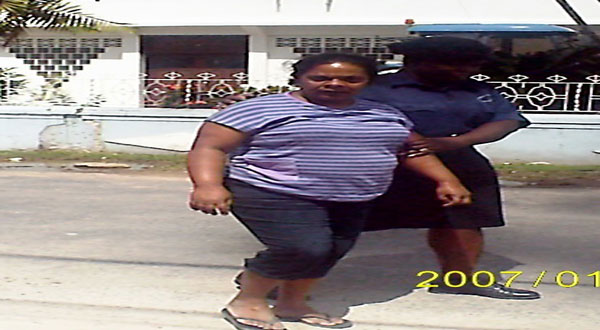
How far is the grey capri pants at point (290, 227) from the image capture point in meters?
2.92

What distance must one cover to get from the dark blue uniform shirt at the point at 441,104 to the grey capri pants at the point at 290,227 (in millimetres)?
435

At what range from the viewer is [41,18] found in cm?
1027

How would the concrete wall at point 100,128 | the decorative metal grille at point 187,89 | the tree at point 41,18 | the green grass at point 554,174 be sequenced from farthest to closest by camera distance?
the tree at point 41,18 < the concrete wall at point 100,128 < the decorative metal grille at point 187,89 < the green grass at point 554,174

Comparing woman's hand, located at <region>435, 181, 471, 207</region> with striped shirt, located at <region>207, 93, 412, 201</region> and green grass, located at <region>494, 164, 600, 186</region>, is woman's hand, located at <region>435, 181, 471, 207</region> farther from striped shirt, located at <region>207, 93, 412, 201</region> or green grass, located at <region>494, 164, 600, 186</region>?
green grass, located at <region>494, 164, 600, 186</region>

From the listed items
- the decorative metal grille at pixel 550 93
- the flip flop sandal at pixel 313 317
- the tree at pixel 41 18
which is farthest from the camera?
the tree at pixel 41 18

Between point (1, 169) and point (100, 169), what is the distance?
43.5 inches

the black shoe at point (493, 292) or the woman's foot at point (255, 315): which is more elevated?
the woman's foot at point (255, 315)

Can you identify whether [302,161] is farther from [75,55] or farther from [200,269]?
[75,55]

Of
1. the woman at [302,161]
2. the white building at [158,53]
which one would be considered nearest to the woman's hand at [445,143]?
the woman at [302,161]

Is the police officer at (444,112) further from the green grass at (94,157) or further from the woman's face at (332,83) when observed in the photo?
the green grass at (94,157)

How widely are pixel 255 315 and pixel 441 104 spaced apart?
115cm

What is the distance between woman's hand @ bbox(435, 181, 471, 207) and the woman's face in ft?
1.81

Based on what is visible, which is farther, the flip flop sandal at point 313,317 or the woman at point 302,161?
the flip flop sandal at point 313,317

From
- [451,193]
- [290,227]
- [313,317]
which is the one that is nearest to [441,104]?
[451,193]
